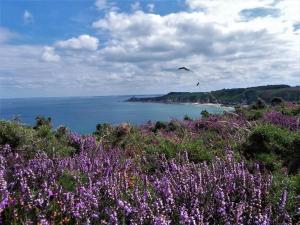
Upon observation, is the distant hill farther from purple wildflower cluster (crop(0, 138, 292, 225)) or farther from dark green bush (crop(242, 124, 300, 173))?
purple wildflower cluster (crop(0, 138, 292, 225))

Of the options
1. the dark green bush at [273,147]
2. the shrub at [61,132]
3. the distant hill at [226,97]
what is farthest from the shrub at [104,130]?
the dark green bush at [273,147]

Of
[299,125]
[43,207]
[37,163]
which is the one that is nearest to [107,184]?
[43,207]

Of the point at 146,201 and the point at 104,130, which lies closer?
the point at 146,201

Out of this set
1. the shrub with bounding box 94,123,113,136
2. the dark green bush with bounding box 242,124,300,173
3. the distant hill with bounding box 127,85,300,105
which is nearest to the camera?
the dark green bush with bounding box 242,124,300,173

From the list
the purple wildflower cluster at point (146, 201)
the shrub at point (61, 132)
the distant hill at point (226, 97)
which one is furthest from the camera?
the distant hill at point (226, 97)

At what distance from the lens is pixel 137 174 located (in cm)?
650

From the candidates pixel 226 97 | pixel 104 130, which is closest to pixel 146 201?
pixel 104 130

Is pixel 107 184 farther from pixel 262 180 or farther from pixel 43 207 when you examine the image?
pixel 262 180

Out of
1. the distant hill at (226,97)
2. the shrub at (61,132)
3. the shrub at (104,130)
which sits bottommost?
the shrub at (104,130)

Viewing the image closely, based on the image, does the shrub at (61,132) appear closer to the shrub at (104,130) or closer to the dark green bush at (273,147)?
the shrub at (104,130)

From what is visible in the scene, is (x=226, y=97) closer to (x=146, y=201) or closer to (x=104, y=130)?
(x=104, y=130)

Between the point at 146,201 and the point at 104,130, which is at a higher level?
the point at 146,201

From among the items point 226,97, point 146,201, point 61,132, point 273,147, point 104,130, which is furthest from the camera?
point 226,97

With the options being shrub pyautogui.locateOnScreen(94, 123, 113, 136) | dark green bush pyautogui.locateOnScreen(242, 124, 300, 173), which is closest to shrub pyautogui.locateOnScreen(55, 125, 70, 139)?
shrub pyautogui.locateOnScreen(94, 123, 113, 136)
